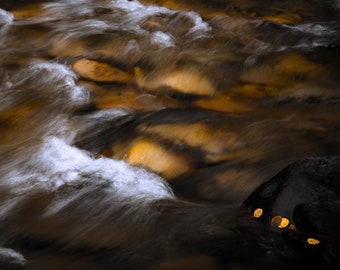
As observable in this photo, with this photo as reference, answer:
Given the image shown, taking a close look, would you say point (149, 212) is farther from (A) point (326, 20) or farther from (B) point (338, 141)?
(A) point (326, 20)

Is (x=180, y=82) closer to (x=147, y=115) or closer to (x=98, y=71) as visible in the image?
(x=147, y=115)

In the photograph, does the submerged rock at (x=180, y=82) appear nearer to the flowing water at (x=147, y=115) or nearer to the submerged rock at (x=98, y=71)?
the flowing water at (x=147, y=115)

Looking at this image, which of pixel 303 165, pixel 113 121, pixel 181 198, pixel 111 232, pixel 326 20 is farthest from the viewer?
pixel 326 20

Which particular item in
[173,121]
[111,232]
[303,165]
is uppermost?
[303,165]

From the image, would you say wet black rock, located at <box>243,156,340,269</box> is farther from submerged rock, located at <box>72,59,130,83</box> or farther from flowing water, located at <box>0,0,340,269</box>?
submerged rock, located at <box>72,59,130,83</box>

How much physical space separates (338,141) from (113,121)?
2925 mm

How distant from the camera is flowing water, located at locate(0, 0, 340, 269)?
4.23 meters

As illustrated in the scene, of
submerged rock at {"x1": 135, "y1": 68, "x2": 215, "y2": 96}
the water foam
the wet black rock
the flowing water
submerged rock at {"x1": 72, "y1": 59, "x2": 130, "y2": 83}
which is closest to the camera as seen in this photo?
the wet black rock

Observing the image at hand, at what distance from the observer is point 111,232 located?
4.09m

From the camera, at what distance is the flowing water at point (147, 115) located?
13.9ft

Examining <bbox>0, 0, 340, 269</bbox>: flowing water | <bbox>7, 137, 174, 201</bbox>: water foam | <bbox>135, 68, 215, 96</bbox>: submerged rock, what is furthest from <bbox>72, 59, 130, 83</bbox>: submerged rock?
<bbox>7, 137, 174, 201</bbox>: water foam

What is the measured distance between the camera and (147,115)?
19.3ft

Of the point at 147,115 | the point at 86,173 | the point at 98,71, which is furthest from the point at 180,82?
the point at 86,173

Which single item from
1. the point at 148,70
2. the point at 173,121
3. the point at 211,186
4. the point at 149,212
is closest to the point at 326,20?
the point at 148,70
